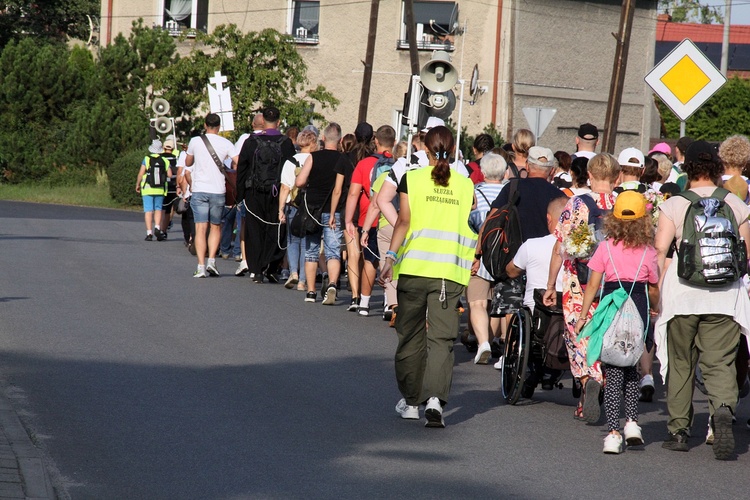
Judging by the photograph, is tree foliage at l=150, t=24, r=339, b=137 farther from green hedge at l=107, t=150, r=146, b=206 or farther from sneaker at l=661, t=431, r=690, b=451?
sneaker at l=661, t=431, r=690, b=451

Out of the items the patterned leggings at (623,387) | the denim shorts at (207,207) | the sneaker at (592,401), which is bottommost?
the sneaker at (592,401)

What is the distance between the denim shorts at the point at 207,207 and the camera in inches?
660

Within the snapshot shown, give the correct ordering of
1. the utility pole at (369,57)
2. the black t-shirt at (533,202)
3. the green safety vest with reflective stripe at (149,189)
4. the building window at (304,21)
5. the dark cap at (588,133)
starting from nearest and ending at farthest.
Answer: the black t-shirt at (533,202) → the dark cap at (588,133) → the green safety vest with reflective stripe at (149,189) → the utility pole at (369,57) → the building window at (304,21)

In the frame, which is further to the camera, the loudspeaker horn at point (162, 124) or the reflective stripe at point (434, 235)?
the loudspeaker horn at point (162, 124)

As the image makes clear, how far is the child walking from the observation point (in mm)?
7945

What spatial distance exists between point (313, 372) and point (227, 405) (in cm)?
161

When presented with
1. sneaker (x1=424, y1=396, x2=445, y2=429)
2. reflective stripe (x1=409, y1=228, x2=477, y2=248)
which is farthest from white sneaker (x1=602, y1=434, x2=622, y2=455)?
reflective stripe (x1=409, y1=228, x2=477, y2=248)

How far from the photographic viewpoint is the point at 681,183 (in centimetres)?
1388

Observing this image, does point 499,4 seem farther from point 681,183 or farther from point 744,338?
point 744,338

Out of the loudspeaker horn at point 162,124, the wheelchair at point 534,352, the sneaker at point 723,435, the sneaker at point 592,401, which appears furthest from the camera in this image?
the loudspeaker horn at point 162,124

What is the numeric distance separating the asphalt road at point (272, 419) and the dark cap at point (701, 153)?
1856 mm

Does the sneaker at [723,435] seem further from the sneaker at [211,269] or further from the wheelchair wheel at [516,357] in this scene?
the sneaker at [211,269]

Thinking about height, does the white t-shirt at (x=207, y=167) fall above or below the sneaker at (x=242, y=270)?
above

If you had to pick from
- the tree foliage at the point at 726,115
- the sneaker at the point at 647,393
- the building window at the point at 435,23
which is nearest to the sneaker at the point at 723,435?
the sneaker at the point at 647,393
